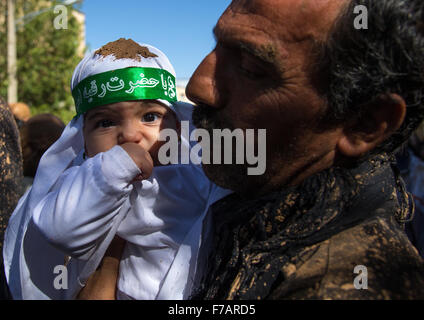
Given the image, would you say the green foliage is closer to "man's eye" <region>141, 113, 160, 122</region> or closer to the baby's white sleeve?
"man's eye" <region>141, 113, 160, 122</region>

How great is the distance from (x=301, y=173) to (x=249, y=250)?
0.40 metres

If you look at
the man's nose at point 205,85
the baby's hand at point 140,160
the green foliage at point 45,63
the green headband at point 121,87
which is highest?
the green foliage at point 45,63

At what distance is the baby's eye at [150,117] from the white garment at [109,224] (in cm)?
31

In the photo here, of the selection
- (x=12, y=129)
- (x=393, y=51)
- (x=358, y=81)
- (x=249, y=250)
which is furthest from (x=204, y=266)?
(x=12, y=129)

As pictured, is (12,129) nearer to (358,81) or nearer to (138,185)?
(138,185)

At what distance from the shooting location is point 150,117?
223cm

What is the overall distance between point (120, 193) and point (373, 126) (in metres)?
1.06

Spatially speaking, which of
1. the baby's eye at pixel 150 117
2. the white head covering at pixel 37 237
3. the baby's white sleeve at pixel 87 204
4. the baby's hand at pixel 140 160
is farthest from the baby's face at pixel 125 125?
the baby's white sleeve at pixel 87 204

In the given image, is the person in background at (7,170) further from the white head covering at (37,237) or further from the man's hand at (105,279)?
the man's hand at (105,279)

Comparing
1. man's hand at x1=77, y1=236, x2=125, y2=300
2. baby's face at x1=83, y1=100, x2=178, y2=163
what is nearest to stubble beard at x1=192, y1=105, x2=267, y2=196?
baby's face at x1=83, y1=100, x2=178, y2=163

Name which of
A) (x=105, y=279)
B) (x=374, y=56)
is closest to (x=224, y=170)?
(x=374, y=56)

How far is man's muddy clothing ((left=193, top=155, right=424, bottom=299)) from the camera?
130 centimetres

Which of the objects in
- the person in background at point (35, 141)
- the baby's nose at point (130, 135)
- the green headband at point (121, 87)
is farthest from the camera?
the person in background at point (35, 141)

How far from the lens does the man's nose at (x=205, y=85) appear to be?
5.16ft
